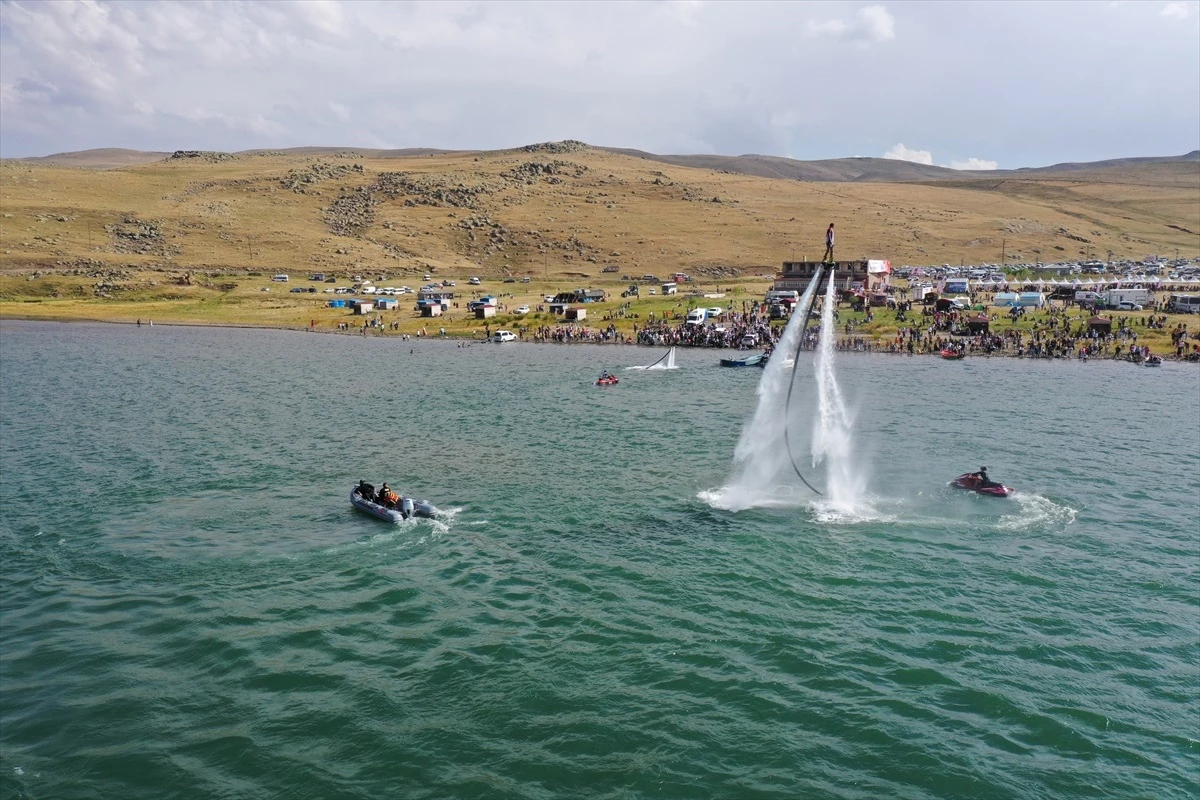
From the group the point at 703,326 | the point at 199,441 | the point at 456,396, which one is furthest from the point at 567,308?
the point at 199,441

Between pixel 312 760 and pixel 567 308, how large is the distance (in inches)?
4204

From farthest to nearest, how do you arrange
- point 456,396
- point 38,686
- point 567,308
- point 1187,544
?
point 567,308, point 456,396, point 1187,544, point 38,686

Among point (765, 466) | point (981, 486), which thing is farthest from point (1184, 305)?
point (765, 466)

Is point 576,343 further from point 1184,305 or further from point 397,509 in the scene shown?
point 1184,305

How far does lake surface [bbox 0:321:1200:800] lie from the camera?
2353 centimetres

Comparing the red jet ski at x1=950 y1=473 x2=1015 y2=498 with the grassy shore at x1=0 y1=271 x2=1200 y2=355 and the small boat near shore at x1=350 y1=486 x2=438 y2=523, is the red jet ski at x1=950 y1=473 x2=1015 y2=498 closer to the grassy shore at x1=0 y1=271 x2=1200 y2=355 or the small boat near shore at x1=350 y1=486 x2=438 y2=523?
the small boat near shore at x1=350 y1=486 x2=438 y2=523

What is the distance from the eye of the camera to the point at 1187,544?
39.2 meters

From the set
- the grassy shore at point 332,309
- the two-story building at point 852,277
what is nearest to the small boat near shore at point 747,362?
the grassy shore at point 332,309

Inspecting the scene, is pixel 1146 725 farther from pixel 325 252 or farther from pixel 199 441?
pixel 325 252

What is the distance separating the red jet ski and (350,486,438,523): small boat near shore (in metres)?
28.8

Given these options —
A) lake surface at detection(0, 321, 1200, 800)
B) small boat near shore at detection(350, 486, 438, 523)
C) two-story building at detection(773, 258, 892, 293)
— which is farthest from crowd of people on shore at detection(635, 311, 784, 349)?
small boat near shore at detection(350, 486, 438, 523)

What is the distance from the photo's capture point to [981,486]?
151 ft

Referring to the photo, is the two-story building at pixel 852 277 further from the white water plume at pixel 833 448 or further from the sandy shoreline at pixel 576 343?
the white water plume at pixel 833 448

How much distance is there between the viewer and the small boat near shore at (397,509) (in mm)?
41906
